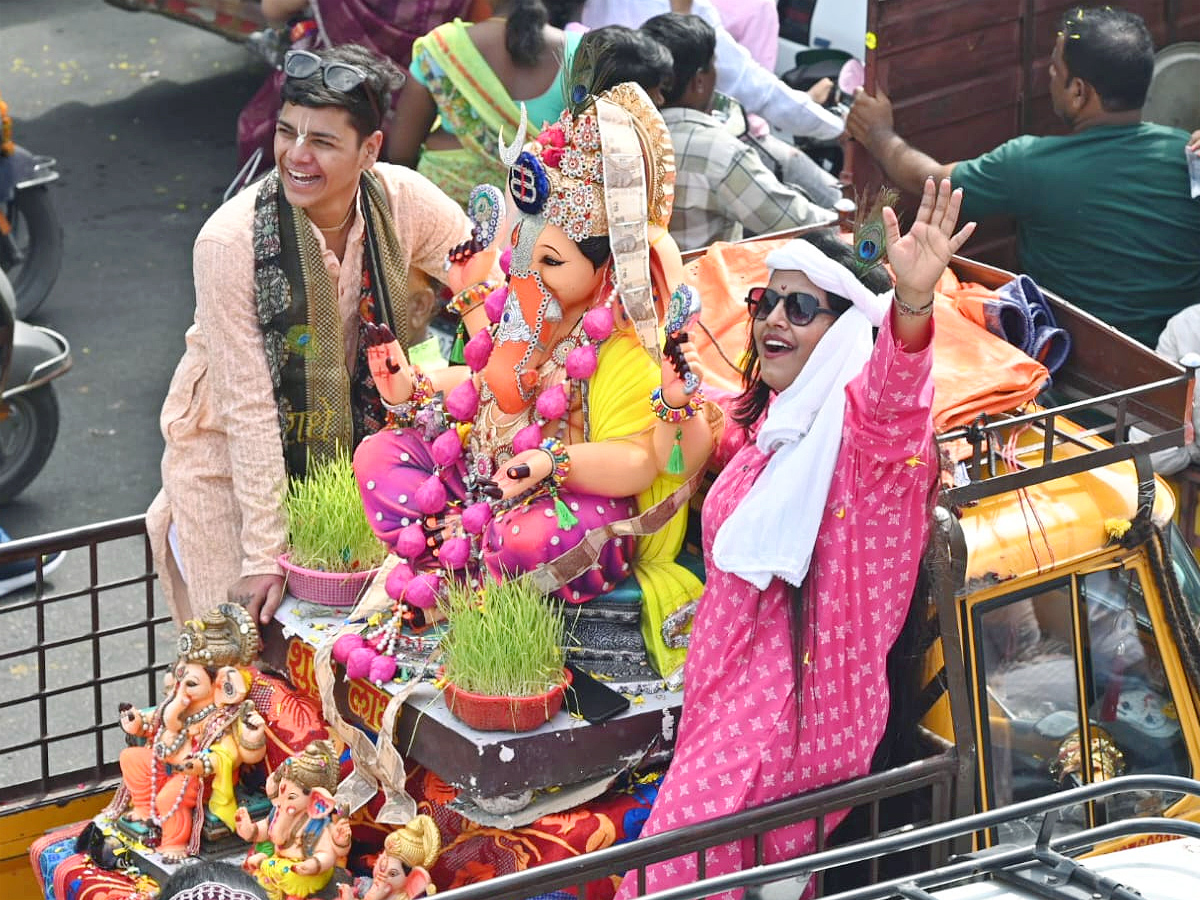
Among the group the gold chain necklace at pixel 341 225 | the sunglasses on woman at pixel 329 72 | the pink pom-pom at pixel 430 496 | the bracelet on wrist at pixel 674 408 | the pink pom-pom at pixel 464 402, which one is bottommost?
the pink pom-pom at pixel 430 496

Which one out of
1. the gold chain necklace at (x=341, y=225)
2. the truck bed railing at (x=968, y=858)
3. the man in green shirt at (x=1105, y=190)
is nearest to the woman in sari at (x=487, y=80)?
the man in green shirt at (x=1105, y=190)

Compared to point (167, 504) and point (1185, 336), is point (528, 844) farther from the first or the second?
point (1185, 336)

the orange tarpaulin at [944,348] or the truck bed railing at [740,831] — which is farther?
the orange tarpaulin at [944,348]

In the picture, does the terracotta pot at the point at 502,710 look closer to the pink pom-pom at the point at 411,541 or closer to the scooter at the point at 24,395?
the pink pom-pom at the point at 411,541

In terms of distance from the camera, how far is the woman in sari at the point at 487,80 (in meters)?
6.88

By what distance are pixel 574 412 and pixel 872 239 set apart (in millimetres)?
875

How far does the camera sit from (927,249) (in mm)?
3436

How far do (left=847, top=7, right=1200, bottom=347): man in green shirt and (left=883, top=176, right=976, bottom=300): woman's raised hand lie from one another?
2.25m

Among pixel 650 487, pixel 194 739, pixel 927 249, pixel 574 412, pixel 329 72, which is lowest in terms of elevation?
pixel 194 739

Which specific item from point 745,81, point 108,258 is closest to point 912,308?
point 745,81

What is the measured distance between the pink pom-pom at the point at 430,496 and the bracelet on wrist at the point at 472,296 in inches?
17.5

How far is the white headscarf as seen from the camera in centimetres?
374

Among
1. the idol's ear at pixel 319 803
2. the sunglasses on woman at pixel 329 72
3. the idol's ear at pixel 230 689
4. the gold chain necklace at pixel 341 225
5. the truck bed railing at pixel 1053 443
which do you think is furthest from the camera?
the gold chain necklace at pixel 341 225

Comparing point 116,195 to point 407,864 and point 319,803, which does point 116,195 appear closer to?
point 319,803
